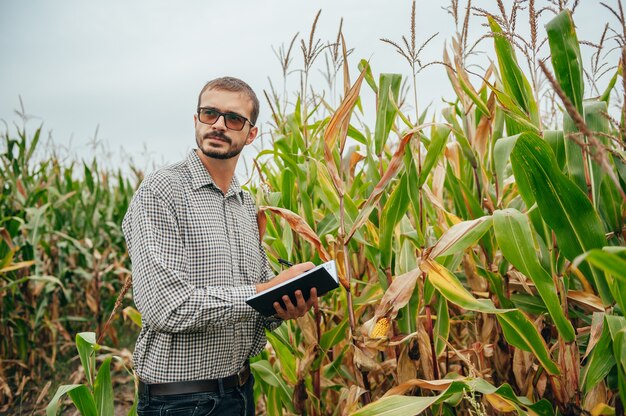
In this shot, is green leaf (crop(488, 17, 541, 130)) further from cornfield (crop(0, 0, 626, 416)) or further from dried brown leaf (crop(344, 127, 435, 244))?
dried brown leaf (crop(344, 127, 435, 244))

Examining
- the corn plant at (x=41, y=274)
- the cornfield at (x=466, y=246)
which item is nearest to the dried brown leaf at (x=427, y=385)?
the cornfield at (x=466, y=246)

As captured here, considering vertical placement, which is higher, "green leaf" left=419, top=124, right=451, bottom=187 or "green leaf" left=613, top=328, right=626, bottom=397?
"green leaf" left=419, top=124, right=451, bottom=187

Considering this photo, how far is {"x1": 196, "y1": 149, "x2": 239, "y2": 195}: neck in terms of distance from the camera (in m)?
1.69

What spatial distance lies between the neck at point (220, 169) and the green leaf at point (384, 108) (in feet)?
1.68

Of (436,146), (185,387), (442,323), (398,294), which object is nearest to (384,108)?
(436,146)

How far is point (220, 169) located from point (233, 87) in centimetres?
29

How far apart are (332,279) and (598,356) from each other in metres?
0.70

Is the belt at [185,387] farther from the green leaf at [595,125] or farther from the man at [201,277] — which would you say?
the green leaf at [595,125]

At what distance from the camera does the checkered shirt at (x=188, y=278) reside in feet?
4.52

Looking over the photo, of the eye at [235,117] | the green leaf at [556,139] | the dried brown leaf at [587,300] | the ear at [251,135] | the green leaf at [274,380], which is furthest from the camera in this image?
the green leaf at [274,380]

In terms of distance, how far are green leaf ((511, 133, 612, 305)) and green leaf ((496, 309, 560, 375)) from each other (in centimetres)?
22

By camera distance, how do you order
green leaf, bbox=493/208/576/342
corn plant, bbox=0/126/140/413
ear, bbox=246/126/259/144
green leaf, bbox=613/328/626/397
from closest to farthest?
1. green leaf, bbox=613/328/626/397
2. green leaf, bbox=493/208/576/342
3. ear, bbox=246/126/259/144
4. corn plant, bbox=0/126/140/413

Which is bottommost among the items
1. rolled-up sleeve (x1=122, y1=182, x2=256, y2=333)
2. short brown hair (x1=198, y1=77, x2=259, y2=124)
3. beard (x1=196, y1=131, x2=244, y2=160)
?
rolled-up sleeve (x1=122, y1=182, x2=256, y2=333)

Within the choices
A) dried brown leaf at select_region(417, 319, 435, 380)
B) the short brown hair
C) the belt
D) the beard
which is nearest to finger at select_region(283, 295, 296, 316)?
the belt
